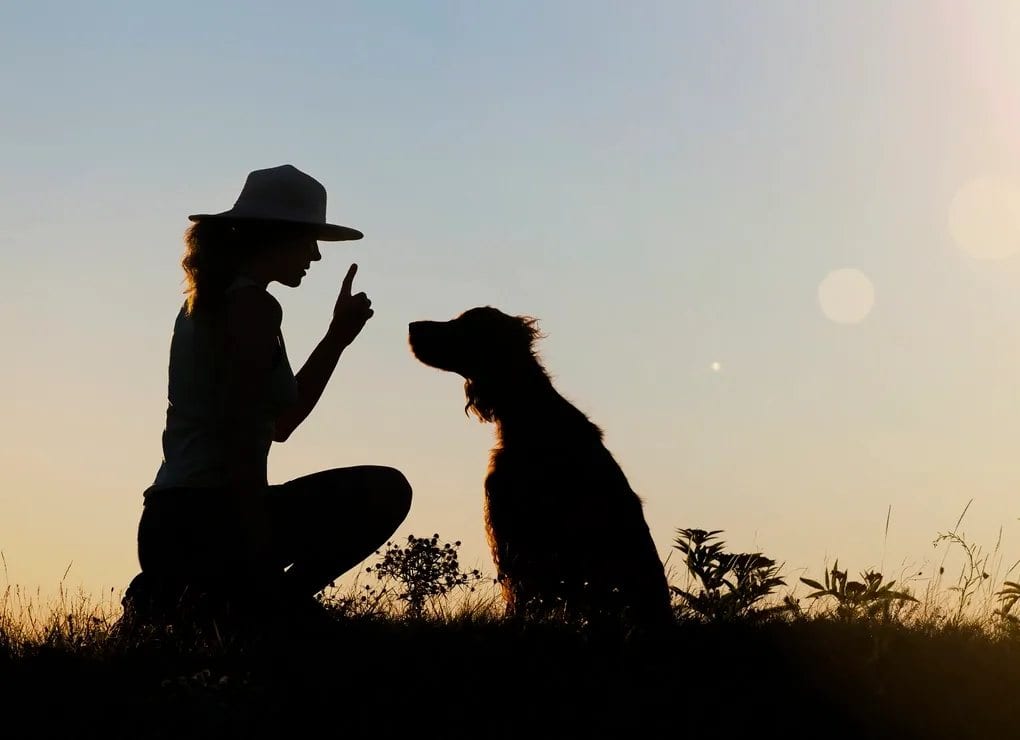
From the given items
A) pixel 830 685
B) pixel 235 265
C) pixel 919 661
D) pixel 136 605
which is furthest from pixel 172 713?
pixel 919 661

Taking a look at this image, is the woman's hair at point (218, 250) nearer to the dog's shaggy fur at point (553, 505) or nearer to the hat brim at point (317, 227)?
the hat brim at point (317, 227)

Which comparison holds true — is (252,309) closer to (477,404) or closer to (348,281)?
(348,281)

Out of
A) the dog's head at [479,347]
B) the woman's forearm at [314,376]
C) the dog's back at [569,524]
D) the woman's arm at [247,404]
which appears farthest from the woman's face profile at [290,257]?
the dog's head at [479,347]

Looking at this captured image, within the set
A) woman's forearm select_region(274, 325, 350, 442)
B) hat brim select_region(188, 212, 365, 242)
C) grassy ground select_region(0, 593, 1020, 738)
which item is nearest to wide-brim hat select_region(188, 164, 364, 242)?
hat brim select_region(188, 212, 365, 242)

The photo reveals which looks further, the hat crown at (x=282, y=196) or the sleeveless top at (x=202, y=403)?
the hat crown at (x=282, y=196)

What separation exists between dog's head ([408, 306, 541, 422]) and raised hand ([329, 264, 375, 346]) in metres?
2.03

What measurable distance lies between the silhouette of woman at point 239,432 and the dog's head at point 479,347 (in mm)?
2344

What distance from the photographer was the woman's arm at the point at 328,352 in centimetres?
593

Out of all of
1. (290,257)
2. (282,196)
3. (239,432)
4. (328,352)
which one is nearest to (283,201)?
(282,196)

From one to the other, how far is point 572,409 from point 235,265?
2916 mm

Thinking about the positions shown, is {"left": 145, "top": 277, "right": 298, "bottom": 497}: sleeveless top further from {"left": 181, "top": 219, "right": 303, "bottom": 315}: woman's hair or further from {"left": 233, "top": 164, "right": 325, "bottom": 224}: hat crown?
{"left": 233, "top": 164, "right": 325, "bottom": 224}: hat crown

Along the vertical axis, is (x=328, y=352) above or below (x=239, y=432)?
above

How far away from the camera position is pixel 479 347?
319 inches

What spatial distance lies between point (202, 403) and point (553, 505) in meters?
2.65
